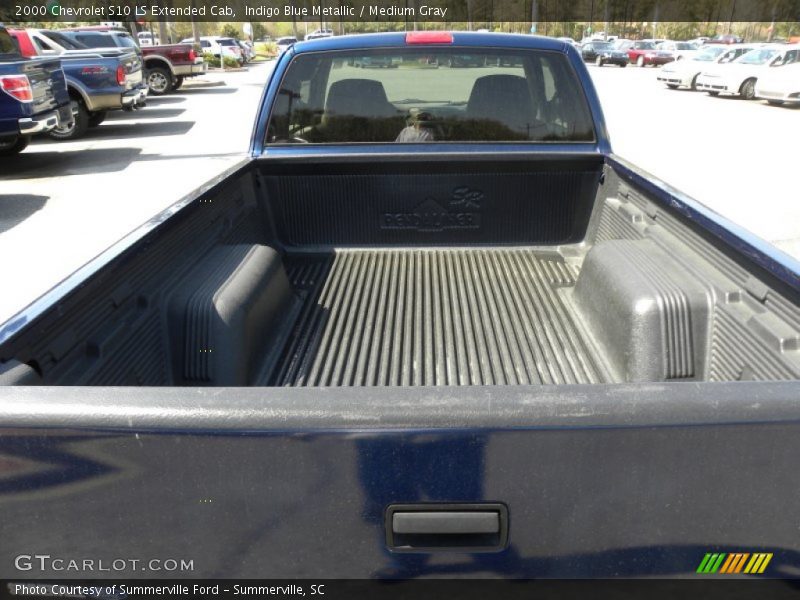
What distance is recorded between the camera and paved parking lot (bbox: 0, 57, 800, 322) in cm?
712

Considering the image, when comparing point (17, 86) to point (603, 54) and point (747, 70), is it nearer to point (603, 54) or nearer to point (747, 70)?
point (747, 70)

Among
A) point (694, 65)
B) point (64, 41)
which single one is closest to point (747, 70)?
point (694, 65)

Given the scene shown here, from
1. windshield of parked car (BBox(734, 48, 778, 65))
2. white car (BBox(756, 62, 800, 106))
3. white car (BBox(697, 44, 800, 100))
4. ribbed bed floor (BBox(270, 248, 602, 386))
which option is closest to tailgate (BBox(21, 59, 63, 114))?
ribbed bed floor (BBox(270, 248, 602, 386))

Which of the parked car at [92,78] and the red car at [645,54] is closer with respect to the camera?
the parked car at [92,78]

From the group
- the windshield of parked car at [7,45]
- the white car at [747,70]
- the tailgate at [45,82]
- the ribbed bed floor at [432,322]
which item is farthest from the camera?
the white car at [747,70]

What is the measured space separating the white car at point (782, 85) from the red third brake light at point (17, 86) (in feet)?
55.8

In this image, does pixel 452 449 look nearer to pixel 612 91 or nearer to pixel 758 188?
pixel 758 188

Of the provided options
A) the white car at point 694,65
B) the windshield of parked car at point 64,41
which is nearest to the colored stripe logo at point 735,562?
the windshield of parked car at point 64,41

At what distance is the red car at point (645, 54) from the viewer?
37219 mm

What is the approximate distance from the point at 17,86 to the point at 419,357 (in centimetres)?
876

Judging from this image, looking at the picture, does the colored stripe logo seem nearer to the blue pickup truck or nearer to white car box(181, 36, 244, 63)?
the blue pickup truck

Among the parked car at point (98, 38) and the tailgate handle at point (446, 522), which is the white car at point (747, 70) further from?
the tailgate handle at point (446, 522)

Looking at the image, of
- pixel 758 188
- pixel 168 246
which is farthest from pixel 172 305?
pixel 758 188

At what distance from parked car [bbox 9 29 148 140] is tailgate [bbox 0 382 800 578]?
1286cm
